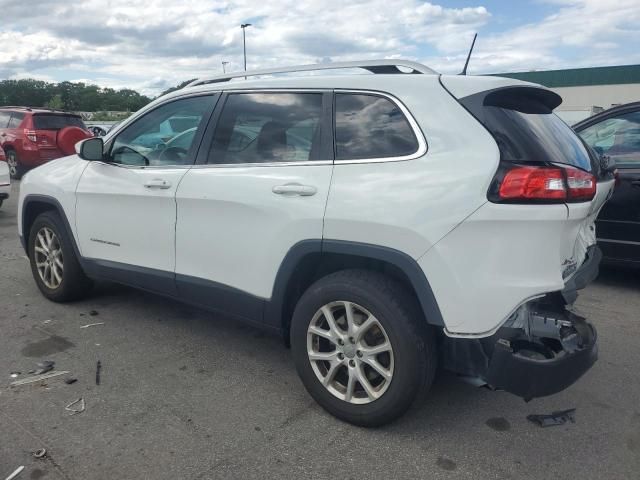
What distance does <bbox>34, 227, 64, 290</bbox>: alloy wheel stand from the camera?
4.63 m

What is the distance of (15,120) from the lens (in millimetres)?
13734

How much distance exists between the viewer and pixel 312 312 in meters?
2.95

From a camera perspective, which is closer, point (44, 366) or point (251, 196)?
point (251, 196)

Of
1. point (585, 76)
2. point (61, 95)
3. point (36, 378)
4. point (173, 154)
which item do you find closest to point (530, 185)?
point (173, 154)

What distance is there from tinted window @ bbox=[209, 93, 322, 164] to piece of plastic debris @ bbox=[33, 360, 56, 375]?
1690 millimetres

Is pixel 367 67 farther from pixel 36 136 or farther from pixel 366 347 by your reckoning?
pixel 36 136

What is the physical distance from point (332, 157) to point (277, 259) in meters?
0.64

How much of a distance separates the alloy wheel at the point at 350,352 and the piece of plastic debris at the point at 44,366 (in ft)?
5.80

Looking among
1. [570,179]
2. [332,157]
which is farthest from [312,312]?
[570,179]

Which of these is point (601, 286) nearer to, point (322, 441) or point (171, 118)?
point (322, 441)

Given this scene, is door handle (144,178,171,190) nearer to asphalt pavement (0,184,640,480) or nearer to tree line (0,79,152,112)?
asphalt pavement (0,184,640,480)

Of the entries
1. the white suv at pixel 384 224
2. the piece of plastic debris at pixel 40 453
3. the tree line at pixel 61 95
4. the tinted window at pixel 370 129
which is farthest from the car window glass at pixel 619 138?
the tree line at pixel 61 95

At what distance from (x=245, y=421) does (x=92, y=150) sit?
7.74ft

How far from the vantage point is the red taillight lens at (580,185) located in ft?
8.29
